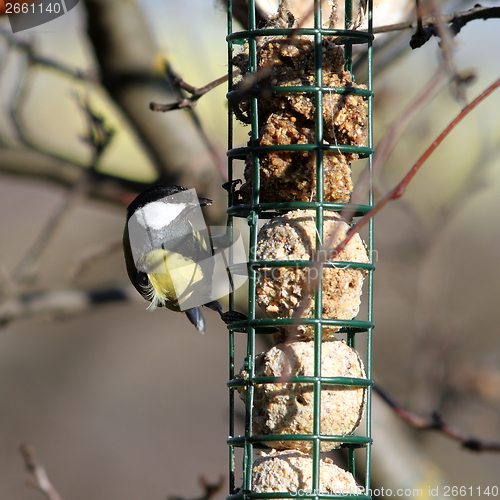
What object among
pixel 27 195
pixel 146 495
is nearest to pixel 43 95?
pixel 27 195

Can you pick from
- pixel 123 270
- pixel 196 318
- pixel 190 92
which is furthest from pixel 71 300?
pixel 123 270

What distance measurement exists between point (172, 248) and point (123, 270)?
11.8 feet

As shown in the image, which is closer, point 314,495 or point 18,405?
point 314,495

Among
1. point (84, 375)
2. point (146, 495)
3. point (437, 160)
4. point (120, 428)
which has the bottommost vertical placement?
point (146, 495)

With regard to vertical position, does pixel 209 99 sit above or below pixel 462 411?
above

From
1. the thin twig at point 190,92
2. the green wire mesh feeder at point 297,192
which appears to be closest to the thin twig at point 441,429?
the green wire mesh feeder at point 297,192

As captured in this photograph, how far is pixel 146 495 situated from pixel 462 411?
3809 millimetres

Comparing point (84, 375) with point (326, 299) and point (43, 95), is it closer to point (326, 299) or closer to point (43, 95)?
point (43, 95)

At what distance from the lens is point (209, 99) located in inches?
158

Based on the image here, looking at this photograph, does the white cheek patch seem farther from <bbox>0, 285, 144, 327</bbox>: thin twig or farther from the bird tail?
<bbox>0, 285, 144, 327</bbox>: thin twig

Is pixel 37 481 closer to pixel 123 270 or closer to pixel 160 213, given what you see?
pixel 160 213

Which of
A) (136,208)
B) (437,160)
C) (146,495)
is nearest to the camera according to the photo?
(136,208)

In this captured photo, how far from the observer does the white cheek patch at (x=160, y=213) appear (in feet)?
9.87

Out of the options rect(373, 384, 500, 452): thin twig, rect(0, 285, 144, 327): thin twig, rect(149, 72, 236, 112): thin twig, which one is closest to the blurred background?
rect(0, 285, 144, 327): thin twig
